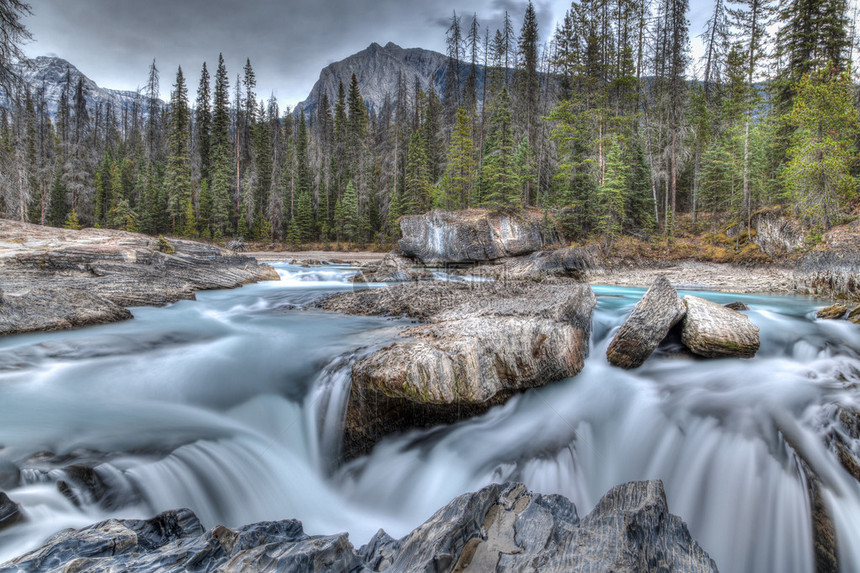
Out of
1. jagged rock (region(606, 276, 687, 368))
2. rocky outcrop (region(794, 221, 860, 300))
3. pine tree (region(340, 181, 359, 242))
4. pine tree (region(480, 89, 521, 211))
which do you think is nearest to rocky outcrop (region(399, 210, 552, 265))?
pine tree (region(480, 89, 521, 211))

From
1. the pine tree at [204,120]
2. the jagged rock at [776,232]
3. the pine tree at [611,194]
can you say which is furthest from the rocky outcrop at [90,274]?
the pine tree at [204,120]

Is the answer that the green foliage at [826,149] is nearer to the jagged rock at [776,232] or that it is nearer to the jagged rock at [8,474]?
the jagged rock at [776,232]

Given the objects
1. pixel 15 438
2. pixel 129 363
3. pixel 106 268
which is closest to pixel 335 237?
pixel 106 268

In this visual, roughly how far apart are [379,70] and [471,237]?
140 m

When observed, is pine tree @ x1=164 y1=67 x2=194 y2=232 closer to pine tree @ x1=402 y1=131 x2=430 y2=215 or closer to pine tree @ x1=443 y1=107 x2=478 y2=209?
pine tree @ x1=402 y1=131 x2=430 y2=215

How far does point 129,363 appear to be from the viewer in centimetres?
623

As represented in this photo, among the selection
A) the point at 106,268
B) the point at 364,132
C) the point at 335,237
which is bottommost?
the point at 106,268

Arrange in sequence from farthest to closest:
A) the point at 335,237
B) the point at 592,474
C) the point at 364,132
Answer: the point at 364,132
the point at 335,237
the point at 592,474

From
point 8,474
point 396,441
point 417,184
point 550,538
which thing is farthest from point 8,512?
point 417,184

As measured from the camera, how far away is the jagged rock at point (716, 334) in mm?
5941

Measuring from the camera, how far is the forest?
1956cm

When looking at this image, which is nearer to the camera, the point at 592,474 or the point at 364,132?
the point at 592,474

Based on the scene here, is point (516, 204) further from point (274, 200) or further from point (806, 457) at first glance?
point (274, 200)

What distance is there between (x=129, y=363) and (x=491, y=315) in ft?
19.7
